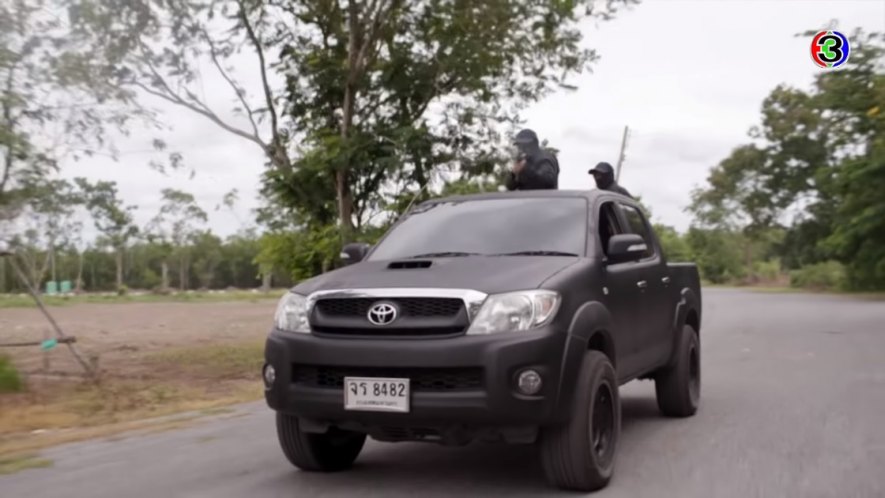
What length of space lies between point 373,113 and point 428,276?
9.64 metres

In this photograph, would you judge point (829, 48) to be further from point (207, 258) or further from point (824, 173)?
point (207, 258)

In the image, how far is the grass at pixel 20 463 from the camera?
6047mm

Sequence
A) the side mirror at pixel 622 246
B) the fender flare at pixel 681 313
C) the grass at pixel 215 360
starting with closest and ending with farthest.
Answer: the side mirror at pixel 622 246 → the fender flare at pixel 681 313 → the grass at pixel 215 360

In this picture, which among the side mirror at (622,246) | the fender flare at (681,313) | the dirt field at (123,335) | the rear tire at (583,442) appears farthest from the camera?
the dirt field at (123,335)

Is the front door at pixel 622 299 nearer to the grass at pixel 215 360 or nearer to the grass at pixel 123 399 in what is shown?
the grass at pixel 123 399

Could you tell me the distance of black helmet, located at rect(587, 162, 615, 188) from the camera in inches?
332

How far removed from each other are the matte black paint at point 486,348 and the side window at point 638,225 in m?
1.13

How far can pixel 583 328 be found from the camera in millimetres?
5086

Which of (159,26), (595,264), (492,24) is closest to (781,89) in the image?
(492,24)

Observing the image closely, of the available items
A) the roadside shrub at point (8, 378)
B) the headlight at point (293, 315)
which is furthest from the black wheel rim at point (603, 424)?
the roadside shrub at point (8, 378)

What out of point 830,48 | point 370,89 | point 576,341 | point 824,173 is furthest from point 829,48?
point 576,341

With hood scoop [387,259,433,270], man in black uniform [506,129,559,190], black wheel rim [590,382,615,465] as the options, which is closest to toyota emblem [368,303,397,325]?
hood scoop [387,259,433,270]

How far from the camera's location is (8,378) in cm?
863

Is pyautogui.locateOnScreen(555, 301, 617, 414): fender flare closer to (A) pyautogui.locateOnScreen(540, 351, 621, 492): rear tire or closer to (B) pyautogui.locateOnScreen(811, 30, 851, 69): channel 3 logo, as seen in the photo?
(A) pyautogui.locateOnScreen(540, 351, 621, 492): rear tire
